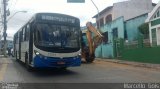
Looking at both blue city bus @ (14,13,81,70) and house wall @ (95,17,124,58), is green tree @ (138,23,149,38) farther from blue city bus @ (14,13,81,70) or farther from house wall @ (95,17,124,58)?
blue city bus @ (14,13,81,70)

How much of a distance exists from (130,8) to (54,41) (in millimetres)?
32354

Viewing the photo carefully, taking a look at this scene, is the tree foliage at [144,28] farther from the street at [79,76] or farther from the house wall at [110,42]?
the street at [79,76]

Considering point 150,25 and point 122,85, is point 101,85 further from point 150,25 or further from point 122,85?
point 150,25

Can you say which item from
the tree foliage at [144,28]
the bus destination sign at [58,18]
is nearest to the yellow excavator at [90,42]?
the tree foliage at [144,28]

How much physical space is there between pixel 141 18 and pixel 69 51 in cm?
1777

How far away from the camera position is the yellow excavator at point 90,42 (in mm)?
27234

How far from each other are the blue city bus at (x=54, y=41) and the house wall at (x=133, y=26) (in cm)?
1661

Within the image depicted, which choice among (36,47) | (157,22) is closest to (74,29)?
(36,47)

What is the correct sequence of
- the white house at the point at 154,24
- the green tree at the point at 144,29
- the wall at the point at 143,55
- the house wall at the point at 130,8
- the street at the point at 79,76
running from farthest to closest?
the house wall at the point at 130,8, the green tree at the point at 144,29, the white house at the point at 154,24, the wall at the point at 143,55, the street at the point at 79,76

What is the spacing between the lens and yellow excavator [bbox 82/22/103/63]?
89.4ft

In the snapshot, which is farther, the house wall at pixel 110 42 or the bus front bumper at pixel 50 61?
the house wall at pixel 110 42

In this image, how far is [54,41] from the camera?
1586cm

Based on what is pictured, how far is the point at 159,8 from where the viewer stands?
96.0 feet

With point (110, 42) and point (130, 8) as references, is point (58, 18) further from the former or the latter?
point (130, 8)
